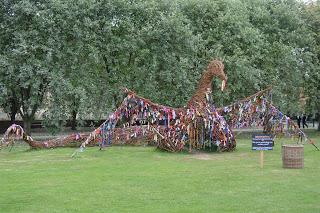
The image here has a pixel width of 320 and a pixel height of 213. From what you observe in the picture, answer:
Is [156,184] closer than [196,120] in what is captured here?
Yes

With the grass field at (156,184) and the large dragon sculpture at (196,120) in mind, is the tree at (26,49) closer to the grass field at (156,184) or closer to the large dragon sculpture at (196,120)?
the large dragon sculpture at (196,120)

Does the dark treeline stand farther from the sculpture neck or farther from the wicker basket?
the wicker basket

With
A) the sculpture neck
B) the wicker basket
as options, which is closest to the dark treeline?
the sculpture neck

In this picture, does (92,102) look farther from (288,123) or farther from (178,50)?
(288,123)

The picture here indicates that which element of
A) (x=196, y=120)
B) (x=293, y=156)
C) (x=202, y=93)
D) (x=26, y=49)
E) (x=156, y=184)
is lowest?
(x=156, y=184)

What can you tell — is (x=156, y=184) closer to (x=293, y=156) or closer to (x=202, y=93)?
(x=293, y=156)

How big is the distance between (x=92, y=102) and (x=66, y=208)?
54.6ft

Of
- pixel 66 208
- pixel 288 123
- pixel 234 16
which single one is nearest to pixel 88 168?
pixel 66 208

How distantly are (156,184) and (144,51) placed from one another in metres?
15.3

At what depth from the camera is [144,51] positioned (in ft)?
85.3

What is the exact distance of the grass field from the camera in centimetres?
924

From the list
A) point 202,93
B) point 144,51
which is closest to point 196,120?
point 202,93

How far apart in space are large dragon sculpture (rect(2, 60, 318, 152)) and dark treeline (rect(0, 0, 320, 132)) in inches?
192

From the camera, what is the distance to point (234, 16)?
27.3 m
